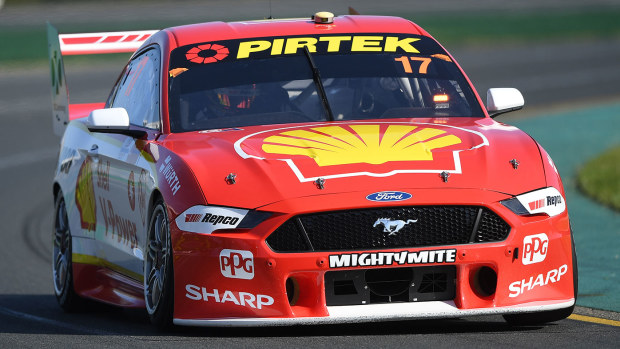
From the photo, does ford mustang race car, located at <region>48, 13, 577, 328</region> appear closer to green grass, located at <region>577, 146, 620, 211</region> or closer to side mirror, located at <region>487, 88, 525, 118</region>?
side mirror, located at <region>487, 88, 525, 118</region>

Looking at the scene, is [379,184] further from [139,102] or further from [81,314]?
[81,314]

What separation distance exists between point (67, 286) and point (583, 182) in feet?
23.5

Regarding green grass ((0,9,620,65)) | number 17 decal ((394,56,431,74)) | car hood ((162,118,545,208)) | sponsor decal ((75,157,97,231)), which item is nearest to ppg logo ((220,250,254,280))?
car hood ((162,118,545,208))

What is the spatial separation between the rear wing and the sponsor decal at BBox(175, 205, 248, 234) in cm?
353

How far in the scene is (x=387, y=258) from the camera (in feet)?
19.8

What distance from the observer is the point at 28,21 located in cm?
4491

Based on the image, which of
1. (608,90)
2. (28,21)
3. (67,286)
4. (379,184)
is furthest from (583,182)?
(28,21)

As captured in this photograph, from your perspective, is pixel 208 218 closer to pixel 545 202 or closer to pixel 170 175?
pixel 170 175

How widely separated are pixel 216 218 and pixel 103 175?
191 cm

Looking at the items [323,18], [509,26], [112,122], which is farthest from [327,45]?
[509,26]

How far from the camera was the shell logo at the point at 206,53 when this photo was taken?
761 cm

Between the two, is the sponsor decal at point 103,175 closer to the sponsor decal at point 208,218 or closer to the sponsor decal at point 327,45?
the sponsor decal at point 327,45

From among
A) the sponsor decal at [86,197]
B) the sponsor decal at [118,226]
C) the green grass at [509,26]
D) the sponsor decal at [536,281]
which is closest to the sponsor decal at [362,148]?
the sponsor decal at [536,281]

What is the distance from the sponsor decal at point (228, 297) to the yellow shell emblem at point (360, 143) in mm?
667
